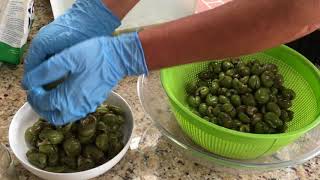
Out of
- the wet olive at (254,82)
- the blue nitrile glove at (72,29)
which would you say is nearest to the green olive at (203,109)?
the wet olive at (254,82)

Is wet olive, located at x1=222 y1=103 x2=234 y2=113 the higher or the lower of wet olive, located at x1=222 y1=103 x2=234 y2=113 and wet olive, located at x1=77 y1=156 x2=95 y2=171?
the higher

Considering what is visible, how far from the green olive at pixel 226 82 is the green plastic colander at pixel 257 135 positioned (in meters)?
0.08

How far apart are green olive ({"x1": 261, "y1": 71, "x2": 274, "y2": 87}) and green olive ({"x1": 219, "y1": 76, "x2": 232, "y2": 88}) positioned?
0.06 meters

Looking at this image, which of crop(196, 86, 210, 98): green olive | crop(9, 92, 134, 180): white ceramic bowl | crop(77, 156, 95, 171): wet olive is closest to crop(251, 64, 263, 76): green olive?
crop(196, 86, 210, 98): green olive

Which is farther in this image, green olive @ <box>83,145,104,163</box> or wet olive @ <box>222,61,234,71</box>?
wet olive @ <box>222,61,234,71</box>

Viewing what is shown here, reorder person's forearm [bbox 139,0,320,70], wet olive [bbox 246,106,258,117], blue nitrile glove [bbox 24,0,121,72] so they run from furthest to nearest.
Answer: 1. wet olive [bbox 246,106,258,117]
2. blue nitrile glove [bbox 24,0,121,72]
3. person's forearm [bbox 139,0,320,70]

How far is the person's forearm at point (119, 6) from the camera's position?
750 mm

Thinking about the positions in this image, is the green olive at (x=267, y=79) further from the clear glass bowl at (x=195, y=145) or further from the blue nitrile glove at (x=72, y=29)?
the blue nitrile glove at (x=72, y=29)

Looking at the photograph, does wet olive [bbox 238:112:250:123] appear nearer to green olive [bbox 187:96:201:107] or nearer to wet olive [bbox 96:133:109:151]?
green olive [bbox 187:96:201:107]

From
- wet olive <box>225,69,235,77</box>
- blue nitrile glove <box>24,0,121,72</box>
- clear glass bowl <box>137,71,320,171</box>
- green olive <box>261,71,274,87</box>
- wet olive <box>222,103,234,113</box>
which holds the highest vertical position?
blue nitrile glove <box>24,0,121,72</box>

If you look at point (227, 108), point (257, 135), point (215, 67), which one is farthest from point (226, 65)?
point (257, 135)

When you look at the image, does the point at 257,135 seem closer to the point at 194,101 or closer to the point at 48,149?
the point at 194,101

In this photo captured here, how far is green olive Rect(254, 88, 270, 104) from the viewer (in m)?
0.81

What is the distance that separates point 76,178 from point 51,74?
205 mm
